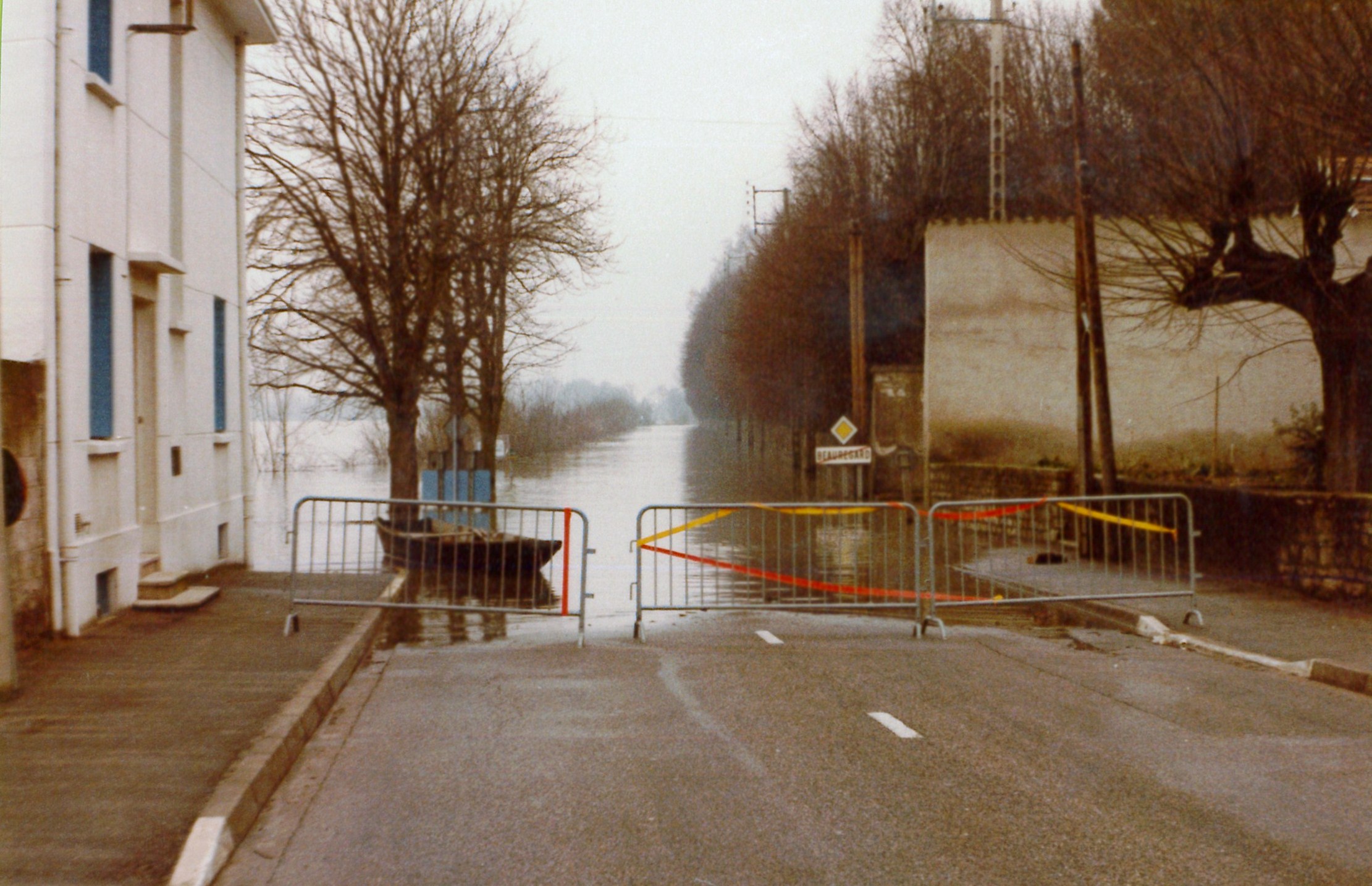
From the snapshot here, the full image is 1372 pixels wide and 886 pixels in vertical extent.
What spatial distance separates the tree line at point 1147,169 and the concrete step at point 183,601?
11208 mm

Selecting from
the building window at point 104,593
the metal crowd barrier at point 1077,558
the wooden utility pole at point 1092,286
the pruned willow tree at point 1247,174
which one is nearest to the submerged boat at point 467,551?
the metal crowd barrier at point 1077,558

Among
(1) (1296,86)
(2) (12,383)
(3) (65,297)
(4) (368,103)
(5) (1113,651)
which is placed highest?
(4) (368,103)

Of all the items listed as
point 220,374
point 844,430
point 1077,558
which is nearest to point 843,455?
point 844,430

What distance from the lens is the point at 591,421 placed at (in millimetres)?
115062

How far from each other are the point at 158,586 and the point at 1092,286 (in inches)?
509

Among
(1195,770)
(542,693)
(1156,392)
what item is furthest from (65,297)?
(1156,392)

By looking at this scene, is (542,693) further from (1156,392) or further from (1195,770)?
(1156,392)

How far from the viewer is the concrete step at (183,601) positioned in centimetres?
1121

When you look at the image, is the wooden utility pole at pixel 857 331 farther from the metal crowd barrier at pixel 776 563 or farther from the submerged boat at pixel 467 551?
the submerged boat at pixel 467 551

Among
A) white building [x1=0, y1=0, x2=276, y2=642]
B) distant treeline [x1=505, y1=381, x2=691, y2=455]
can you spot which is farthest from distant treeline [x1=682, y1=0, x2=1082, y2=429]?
white building [x1=0, y1=0, x2=276, y2=642]

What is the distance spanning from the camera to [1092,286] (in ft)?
59.9

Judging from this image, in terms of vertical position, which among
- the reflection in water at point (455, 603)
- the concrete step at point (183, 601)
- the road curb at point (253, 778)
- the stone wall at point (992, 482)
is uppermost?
the stone wall at point (992, 482)

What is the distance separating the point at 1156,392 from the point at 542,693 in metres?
21.0

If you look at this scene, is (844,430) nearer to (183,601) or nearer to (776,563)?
(776,563)
